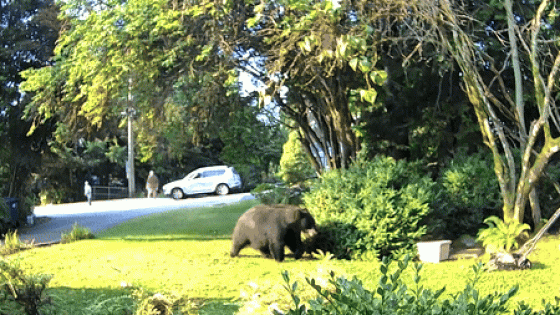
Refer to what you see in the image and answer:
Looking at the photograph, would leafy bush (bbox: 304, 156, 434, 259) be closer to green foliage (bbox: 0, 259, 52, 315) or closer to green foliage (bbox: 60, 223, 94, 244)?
green foliage (bbox: 0, 259, 52, 315)

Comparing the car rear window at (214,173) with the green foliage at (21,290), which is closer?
the green foliage at (21,290)

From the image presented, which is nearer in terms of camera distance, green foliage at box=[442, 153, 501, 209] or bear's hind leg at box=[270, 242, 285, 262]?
bear's hind leg at box=[270, 242, 285, 262]

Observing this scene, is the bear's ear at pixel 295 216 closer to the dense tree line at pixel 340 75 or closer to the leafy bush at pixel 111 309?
the dense tree line at pixel 340 75

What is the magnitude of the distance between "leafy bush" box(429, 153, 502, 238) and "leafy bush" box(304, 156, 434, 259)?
59 centimetres

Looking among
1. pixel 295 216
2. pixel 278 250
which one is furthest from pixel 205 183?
pixel 295 216

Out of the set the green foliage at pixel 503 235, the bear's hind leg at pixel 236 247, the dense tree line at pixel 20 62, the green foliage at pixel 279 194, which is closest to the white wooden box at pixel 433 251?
the green foliage at pixel 503 235

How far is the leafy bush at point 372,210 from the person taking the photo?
1117cm

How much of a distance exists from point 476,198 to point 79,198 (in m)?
30.4

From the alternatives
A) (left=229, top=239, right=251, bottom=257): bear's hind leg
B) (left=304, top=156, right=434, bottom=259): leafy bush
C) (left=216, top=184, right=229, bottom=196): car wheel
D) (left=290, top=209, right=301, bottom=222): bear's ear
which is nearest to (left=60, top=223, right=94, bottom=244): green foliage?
(left=229, top=239, right=251, bottom=257): bear's hind leg

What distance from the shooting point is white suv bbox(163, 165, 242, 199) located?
35.1 meters

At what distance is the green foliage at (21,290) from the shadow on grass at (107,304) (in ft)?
0.27

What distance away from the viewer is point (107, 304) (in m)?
7.25

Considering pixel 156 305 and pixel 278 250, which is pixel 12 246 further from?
pixel 156 305

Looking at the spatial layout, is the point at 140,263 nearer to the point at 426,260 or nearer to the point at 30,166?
the point at 426,260
